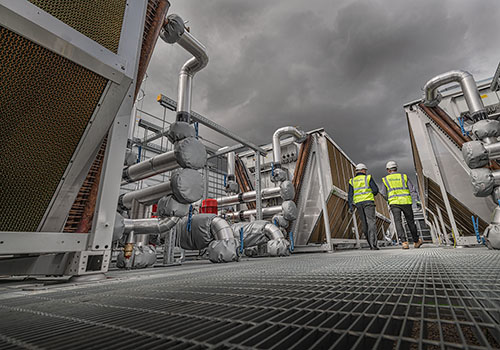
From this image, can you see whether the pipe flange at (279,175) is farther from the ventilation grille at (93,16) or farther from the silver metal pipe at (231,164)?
the ventilation grille at (93,16)

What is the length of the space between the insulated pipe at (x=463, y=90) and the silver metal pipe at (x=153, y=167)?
4.74 meters

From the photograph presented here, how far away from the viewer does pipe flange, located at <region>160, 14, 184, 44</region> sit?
303 centimetres

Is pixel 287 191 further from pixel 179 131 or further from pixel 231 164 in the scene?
pixel 179 131

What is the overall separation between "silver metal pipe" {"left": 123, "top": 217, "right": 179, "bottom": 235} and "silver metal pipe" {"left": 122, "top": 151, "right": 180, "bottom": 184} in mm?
739

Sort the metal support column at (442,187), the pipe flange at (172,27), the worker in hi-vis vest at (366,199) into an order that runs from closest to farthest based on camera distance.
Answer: the pipe flange at (172,27) → the metal support column at (442,187) → the worker in hi-vis vest at (366,199)

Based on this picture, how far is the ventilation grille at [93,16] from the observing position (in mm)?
1344

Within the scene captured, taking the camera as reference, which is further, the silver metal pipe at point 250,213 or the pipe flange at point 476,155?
the silver metal pipe at point 250,213

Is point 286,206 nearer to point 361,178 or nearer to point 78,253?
point 361,178

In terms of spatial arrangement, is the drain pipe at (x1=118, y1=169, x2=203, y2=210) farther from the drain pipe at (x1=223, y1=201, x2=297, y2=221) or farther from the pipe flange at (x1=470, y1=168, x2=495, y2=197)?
the pipe flange at (x1=470, y1=168, x2=495, y2=197)

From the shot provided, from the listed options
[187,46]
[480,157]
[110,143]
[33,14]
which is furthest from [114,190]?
[480,157]

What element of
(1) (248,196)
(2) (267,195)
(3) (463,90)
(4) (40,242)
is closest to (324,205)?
(2) (267,195)

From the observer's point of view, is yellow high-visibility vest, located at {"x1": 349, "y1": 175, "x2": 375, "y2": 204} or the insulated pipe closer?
the insulated pipe

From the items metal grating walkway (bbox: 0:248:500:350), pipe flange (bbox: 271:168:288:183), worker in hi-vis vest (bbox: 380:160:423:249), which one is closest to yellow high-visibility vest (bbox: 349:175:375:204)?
worker in hi-vis vest (bbox: 380:160:423:249)

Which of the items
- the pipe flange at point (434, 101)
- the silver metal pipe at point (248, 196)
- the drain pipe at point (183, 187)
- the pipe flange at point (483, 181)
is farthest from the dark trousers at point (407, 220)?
the drain pipe at point (183, 187)
